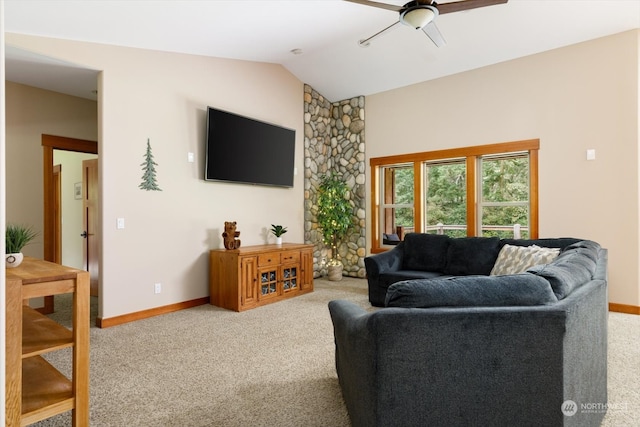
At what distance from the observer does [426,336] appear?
1460 millimetres

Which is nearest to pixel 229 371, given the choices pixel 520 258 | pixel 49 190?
pixel 520 258

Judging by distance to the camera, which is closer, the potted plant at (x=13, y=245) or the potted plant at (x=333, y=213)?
the potted plant at (x=13, y=245)

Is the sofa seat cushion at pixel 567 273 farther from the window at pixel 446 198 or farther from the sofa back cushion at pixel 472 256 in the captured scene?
the window at pixel 446 198

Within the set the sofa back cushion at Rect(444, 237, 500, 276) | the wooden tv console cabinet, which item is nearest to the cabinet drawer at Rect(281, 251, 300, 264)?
the wooden tv console cabinet

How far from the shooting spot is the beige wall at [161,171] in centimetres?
385

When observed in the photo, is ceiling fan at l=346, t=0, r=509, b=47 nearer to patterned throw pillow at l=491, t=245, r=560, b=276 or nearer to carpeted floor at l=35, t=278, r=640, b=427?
patterned throw pillow at l=491, t=245, r=560, b=276

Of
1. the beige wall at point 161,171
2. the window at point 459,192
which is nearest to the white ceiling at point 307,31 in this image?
the beige wall at point 161,171

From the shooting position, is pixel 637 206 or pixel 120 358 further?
pixel 637 206

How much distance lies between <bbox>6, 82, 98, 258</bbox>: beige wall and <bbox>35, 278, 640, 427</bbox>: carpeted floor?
1253 mm

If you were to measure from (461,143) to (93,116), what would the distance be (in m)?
5.11

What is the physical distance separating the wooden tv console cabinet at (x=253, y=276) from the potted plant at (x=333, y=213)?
3.41 feet

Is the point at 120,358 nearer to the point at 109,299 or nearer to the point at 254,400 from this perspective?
the point at 109,299

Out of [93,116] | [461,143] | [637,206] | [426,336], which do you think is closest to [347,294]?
[461,143]

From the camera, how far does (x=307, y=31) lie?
173 inches
